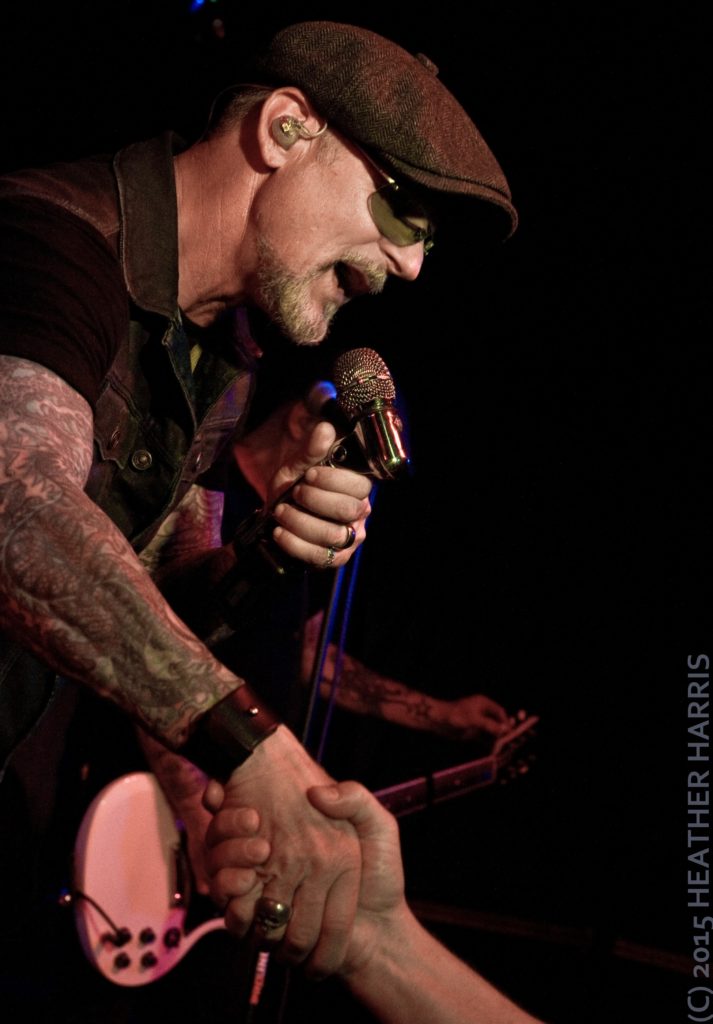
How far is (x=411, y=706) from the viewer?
4.37 m

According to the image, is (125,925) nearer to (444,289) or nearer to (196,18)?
(444,289)

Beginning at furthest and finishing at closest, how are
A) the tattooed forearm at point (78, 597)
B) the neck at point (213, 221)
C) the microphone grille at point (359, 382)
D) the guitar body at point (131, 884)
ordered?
1. the guitar body at point (131, 884)
2. the neck at point (213, 221)
3. the microphone grille at point (359, 382)
4. the tattooed forearm at point (78, 597)

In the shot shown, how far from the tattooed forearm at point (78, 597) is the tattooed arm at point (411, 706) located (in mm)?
3201

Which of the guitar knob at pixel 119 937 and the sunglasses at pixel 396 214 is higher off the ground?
the sunglasses at pixel 396 214

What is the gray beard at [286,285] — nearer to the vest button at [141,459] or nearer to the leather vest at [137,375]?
the leather vest at [137,375]

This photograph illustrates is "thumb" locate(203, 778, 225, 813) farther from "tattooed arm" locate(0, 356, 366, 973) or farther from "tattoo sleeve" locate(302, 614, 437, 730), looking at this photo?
"tattoo sleeve" locate(302, 614, 437, 730)

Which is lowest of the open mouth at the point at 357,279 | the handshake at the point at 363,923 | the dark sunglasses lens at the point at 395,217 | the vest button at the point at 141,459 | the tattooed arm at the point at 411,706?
the tattooed arm at the point at 411,706

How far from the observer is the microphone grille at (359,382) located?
177 centimetres

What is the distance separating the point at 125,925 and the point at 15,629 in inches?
110

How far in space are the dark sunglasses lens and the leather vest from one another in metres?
0.50

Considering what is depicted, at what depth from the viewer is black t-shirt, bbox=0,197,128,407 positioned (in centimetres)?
115

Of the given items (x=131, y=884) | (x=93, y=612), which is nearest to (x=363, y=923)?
(x=93, y=612)

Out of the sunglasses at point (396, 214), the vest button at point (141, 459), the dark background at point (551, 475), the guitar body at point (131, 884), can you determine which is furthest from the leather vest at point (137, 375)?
the guitar body at point (131, 884)

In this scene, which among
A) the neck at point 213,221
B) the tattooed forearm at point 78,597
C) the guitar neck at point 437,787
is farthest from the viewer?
the guitar neck at point 437,787
